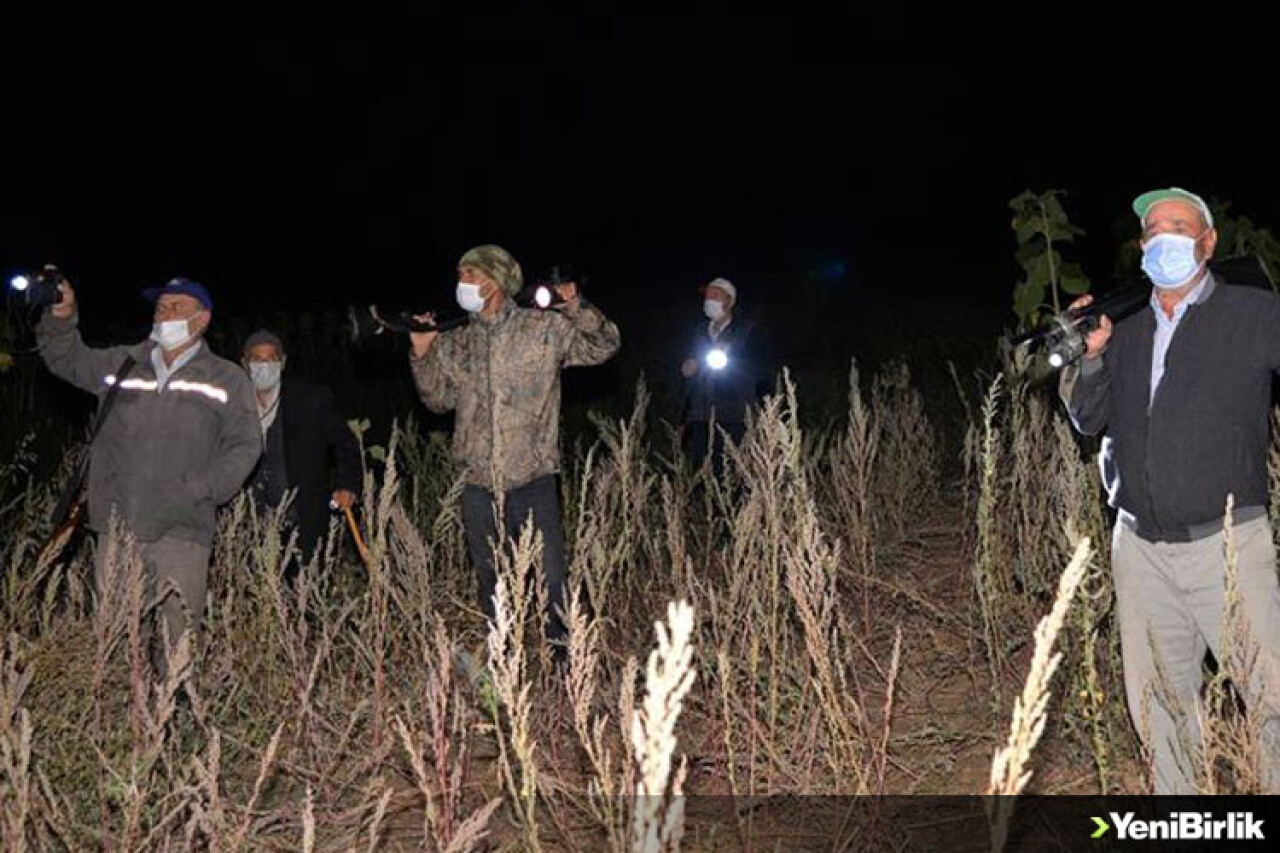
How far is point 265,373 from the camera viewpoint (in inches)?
212

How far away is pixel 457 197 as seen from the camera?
52531 millimetres

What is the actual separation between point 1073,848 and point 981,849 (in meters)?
0.22

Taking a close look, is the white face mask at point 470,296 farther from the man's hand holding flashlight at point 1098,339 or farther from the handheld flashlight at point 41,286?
the man's hand holding flashlight at point 1098,339

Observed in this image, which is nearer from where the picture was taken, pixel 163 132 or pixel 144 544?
pixel 144 544

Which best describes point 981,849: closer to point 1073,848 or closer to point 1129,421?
point 1073,848

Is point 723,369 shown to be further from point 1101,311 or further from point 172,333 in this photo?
point 1101,311

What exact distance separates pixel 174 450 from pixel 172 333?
0.40 metres

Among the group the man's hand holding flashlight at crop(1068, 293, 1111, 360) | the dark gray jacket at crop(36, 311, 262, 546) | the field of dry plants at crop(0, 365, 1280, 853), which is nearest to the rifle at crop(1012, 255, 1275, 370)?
the man's hand holding flashlight at crop(1068, 293, 1111, 360)

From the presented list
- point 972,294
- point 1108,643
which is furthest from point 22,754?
point 972,294

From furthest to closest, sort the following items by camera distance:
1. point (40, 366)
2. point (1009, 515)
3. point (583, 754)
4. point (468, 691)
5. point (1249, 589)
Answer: point (40, 366)
point (1009, 515)
point (468, 691)
point (583, 754)
point (1249, 589)

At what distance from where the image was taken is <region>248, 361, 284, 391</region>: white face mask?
539cm

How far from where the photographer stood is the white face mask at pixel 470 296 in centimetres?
468

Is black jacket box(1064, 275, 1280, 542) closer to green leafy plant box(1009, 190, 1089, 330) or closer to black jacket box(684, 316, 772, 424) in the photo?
green leafy plant box(1009, 190, 1089, 330)

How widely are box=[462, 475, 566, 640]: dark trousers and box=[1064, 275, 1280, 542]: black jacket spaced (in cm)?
223
